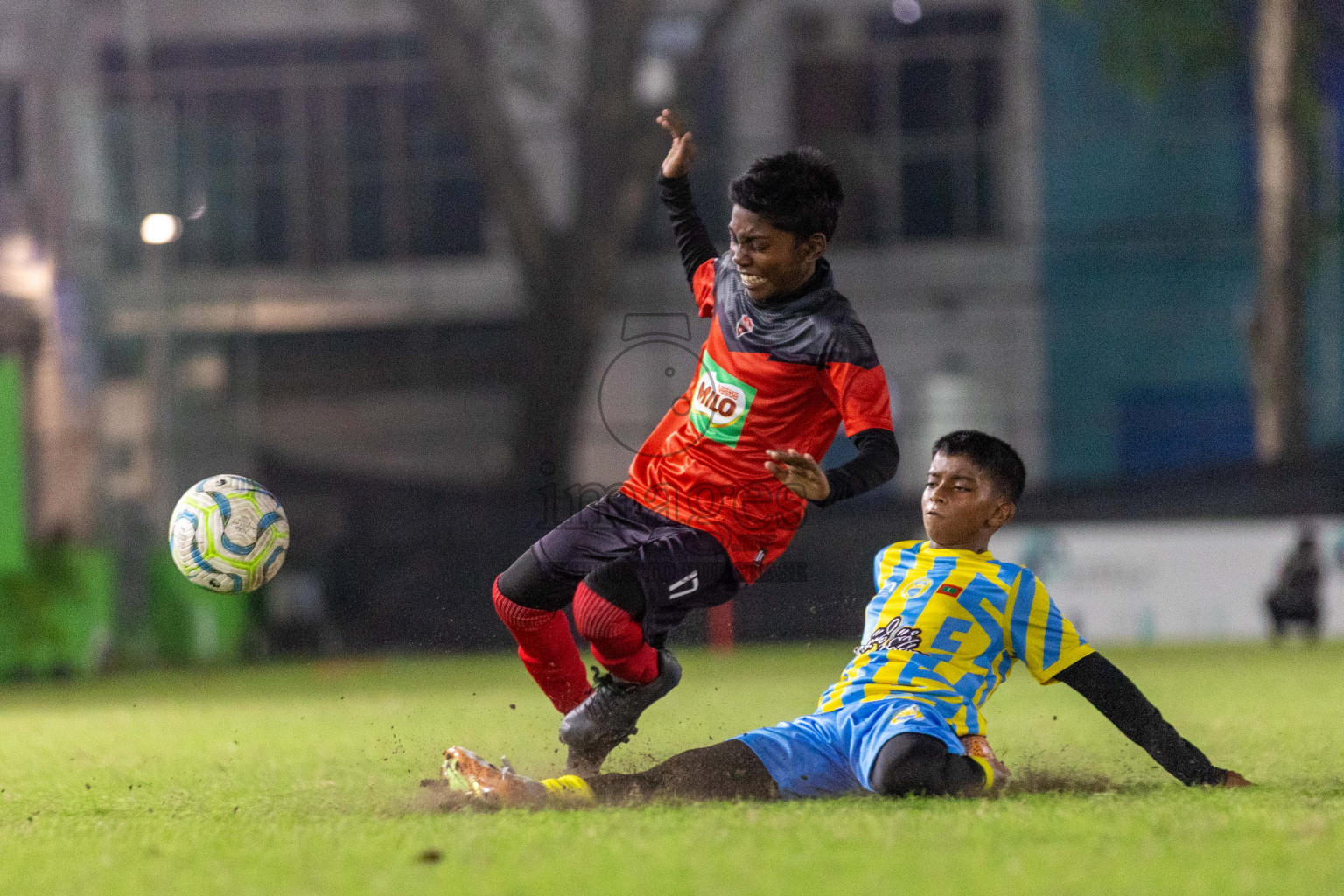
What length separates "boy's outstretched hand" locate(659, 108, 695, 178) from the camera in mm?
5004

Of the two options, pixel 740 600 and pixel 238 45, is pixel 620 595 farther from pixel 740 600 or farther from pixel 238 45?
pixel 238 45

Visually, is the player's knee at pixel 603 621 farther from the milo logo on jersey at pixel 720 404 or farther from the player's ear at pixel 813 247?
the player's ear at pixel 813 247

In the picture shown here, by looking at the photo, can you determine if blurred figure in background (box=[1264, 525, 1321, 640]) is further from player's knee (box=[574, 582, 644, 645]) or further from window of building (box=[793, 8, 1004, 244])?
player's knee (box=[574, 582, 644, 645])

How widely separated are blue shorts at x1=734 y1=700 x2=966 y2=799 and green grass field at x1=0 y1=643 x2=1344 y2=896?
0.37 ft

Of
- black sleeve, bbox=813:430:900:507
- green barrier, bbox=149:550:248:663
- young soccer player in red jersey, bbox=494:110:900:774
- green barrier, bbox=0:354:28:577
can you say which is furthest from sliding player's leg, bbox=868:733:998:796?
green barrier, bbox=149:550:248:663

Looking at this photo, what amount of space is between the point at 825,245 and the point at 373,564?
36.2 feet

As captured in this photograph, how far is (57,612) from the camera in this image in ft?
44.6

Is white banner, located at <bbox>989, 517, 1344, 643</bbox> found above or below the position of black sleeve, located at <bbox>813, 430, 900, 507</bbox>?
below

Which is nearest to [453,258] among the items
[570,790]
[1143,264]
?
[1143,264]

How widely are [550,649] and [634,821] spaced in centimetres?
104

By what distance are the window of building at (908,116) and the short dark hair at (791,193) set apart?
13503 millimetres

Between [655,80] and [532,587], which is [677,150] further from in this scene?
[655,80]

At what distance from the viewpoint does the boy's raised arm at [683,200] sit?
5020 millimetres

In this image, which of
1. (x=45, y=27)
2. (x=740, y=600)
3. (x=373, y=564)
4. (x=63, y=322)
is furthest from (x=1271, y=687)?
(x=45, y=27)
